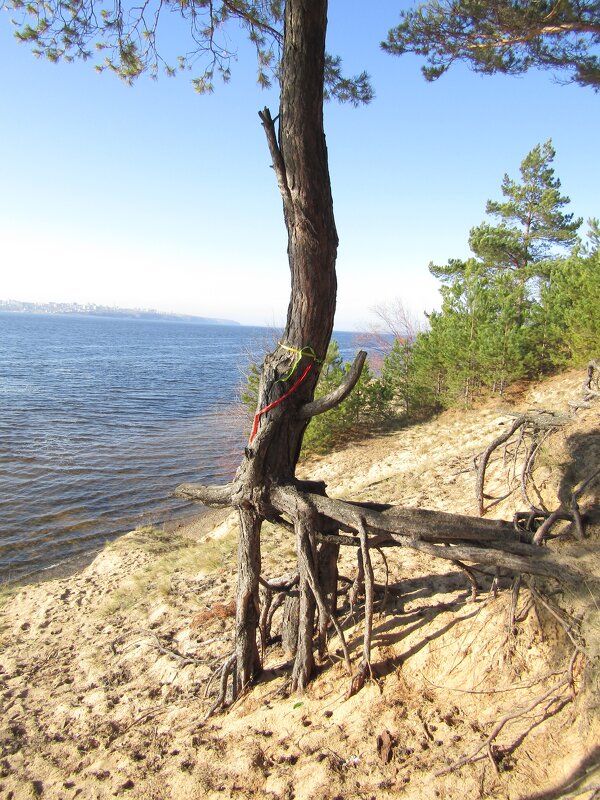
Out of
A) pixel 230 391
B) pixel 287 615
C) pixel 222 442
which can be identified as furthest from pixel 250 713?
pixel 230 391

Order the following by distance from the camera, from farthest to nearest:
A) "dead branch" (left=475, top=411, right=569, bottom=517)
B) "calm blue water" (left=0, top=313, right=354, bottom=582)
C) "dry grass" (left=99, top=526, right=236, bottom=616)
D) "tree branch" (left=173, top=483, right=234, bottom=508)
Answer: "calm blue water" (left=0, top=313, right=354, bottom=582) < "dry grass" (left=99, top=526, right=236, bottom=616) < "dead branch" (left=475, top=411, right=569, bottom=517) < "tree branch" (left=173, top=483, right=234, bottom=508)

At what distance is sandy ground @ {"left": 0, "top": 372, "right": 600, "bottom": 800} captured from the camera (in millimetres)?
2893

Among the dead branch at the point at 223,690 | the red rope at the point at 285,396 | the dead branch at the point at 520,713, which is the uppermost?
the red rope at the point at 285,396

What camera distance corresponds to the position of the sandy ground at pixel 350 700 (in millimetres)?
2893

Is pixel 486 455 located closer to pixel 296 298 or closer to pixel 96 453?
pixel 296 298

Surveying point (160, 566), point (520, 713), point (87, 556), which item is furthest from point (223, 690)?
point (87, 556)

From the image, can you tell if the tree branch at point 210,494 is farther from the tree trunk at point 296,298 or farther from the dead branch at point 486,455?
the dead branch at point 486,455

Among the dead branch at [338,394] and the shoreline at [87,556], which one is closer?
the dead branch at [338,394]

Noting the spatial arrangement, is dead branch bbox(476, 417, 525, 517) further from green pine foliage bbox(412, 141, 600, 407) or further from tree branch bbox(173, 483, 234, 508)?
green pine foliage bbox(412, 141, 600, 407)

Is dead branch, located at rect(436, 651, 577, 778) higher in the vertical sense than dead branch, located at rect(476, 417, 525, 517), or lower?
lower

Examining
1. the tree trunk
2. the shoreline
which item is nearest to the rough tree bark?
the tree trunk

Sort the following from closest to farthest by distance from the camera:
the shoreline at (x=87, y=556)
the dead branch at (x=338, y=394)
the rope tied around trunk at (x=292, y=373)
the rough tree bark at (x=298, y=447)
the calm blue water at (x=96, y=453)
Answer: the rough tree bark at (x=298, y=447), the dead branch at (x=338, y=394), the rope tied around trunk at (x=292, y=373), the shoreline at (x=87, y=556), the calm blue water at (x=96, y=453)

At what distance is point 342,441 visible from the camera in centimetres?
1819

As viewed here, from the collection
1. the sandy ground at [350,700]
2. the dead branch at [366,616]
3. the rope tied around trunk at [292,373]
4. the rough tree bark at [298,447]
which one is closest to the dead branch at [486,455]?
the sandy ground at [350,700]
